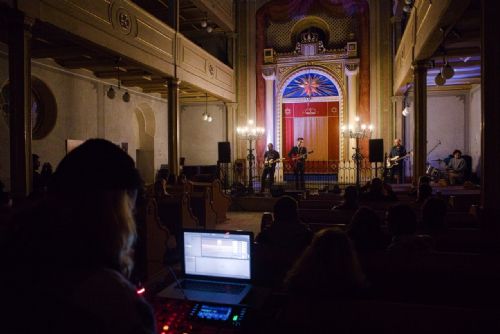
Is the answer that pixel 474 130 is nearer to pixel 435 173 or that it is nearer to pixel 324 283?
pixel 435 173

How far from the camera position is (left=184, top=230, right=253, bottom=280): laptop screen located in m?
2.25

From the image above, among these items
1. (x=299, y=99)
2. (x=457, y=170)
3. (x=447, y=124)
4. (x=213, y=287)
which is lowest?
(x=213, y=287)

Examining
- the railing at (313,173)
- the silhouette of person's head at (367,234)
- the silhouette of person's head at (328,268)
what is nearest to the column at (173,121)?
the railing at (313,173)

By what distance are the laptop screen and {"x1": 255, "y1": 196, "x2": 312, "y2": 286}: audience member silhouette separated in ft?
2.10

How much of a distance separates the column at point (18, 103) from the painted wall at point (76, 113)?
385 cm

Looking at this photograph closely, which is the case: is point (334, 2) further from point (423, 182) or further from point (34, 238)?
point (34, 238)

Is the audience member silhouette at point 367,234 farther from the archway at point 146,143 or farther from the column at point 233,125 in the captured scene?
the archway at point 146,143

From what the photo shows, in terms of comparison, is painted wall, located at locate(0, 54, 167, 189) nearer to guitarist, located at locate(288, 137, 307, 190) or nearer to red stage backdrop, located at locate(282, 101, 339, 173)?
red stage backdrop, located at locate(282, 101, 339, 173)

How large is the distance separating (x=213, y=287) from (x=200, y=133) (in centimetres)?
1459

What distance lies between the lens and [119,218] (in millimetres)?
1025

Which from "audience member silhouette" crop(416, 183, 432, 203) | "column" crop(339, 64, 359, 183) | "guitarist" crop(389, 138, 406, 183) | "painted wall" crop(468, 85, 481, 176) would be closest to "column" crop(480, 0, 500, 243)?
"audience member silhouette" crop(416, 183, 432, 203)

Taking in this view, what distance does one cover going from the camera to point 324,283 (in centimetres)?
190

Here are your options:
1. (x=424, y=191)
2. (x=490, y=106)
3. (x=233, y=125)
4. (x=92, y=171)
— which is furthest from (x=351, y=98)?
(x=92, y=171)

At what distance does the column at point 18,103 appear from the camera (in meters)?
5.60
